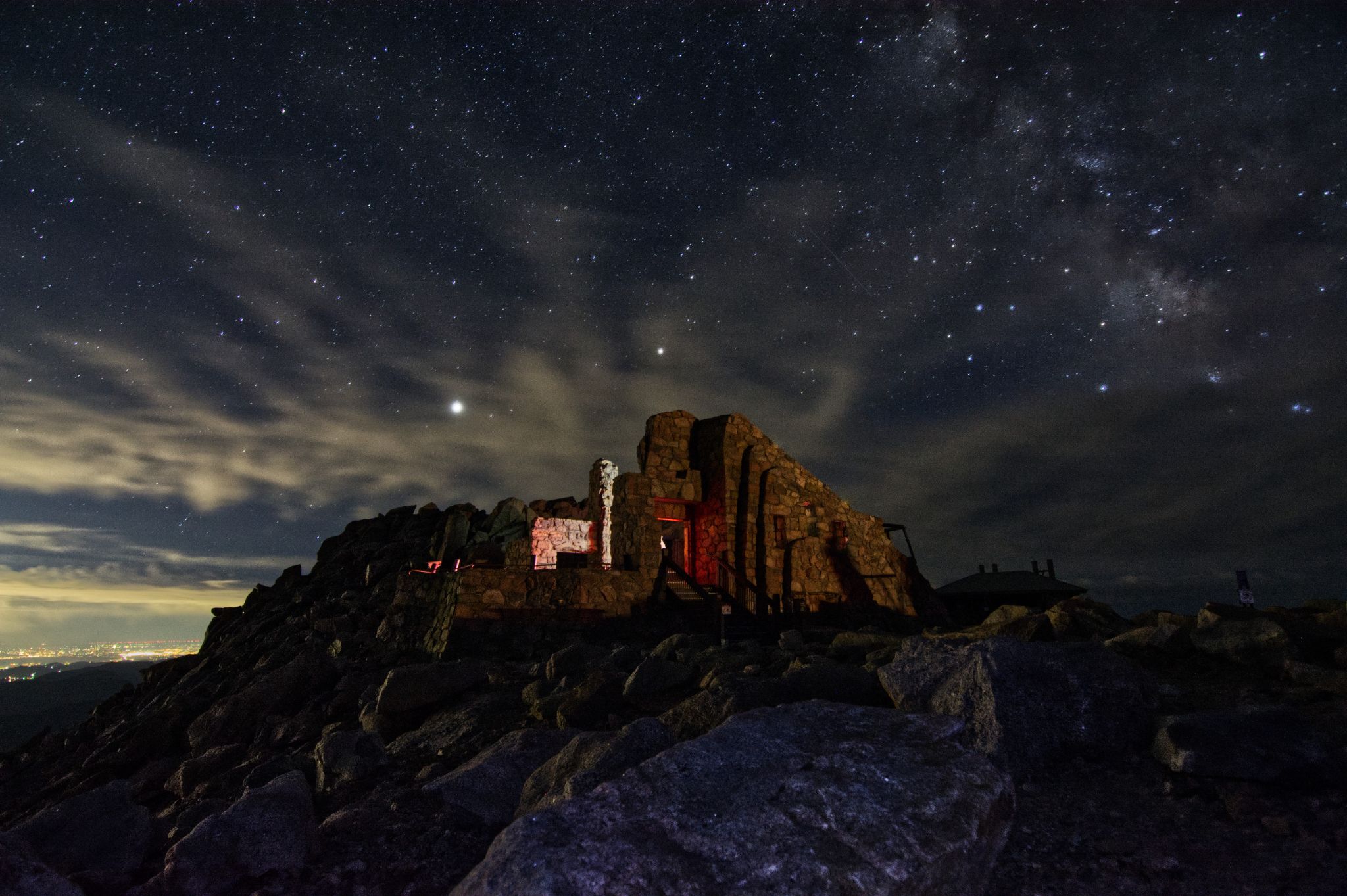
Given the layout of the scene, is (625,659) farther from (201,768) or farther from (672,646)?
(201,768)

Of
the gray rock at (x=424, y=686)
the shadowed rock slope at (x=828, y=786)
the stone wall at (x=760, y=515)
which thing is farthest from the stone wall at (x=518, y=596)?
the shadowed rock slope at (x=828, y=786)

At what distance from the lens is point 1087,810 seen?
313 cm

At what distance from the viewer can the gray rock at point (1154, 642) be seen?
15.7ft

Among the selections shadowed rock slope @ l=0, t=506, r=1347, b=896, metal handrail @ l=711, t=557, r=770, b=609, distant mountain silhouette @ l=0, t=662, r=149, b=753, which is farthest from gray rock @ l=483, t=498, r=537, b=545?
distant mountain silhouette @ l=0, t=662, r=149, b=753

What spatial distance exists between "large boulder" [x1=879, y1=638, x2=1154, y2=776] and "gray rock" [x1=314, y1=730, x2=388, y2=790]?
3696 mm

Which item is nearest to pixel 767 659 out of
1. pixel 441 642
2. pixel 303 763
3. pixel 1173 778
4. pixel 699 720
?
pixel 699 720

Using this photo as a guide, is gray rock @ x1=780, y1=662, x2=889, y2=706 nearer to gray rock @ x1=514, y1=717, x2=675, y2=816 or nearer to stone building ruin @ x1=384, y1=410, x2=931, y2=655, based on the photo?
gray rock @ x1=514, y1=717, x2=675, y2=816

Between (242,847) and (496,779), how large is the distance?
4.05 ft

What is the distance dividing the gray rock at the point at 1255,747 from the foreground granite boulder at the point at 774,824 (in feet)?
4.14

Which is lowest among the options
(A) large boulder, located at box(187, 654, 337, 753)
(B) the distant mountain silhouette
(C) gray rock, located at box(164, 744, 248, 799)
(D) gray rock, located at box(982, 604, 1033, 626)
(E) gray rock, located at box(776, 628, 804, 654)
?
(B) the distant mountain silhouette

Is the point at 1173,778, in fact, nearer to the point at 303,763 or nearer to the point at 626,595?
the point at 303,763

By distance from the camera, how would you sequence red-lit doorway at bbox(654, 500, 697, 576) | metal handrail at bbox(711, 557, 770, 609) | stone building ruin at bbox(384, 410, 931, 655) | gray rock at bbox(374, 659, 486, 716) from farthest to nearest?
red-lit doorway at bbox(654, 500, 697, 576), metal handrail at bbox(711, 557, 770, 609), stone building ruin at bbox(384, 410, 931, 655), gray rock at bbox(374, 659, 486, 716)

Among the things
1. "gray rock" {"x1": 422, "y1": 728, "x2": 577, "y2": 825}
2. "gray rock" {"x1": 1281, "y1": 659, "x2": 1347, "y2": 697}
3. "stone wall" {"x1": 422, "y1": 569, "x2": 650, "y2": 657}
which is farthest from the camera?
"stone wall" {"x1": 422, "y1": 569, "x2": 650, "y2": 657}

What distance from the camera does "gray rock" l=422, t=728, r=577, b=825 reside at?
3.68 m
